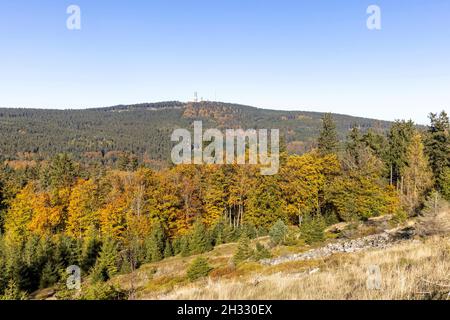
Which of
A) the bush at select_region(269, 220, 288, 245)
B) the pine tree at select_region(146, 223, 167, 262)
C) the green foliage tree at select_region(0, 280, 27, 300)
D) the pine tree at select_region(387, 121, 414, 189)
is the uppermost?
the pine tree at select_region(387, 121, 414, 189)

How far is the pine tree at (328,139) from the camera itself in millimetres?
62750

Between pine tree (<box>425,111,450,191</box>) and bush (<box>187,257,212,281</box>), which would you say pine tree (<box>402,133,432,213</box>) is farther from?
bush (<box>187,257,212,281</box>)

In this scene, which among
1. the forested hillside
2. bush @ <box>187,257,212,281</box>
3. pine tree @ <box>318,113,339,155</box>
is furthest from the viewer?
pine tree @ <box>318,113,339,155</box>

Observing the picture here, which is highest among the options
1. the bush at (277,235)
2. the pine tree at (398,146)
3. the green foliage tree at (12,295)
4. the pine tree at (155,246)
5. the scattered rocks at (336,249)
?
the pine tree at (398,146)

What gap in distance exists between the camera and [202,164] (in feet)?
202

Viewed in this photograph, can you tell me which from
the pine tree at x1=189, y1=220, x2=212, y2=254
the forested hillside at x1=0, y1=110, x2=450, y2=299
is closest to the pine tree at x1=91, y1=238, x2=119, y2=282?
the forested hillside at x1=0, y1=110, x2=450, y2=299

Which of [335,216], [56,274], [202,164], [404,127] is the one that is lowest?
[56,274]

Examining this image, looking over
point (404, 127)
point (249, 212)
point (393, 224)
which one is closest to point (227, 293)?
point (393, 224)

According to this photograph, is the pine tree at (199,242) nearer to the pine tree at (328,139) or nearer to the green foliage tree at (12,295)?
the green foliage tree at (12,295)

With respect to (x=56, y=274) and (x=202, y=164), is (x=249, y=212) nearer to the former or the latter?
(x=202, y=164)

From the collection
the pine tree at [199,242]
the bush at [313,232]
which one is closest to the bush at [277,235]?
the bush at [313,232]

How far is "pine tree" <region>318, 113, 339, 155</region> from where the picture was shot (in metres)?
62.8

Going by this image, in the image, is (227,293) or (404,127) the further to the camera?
(404,127)
